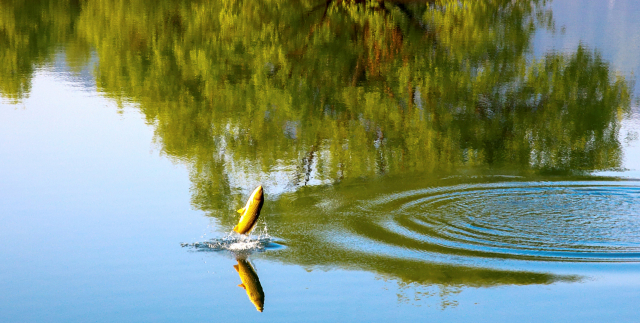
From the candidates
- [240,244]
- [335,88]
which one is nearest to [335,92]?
[335,88]

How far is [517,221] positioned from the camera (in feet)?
45.1

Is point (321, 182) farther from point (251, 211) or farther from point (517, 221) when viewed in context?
point (251, 211)

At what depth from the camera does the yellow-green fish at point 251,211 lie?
37.5ft

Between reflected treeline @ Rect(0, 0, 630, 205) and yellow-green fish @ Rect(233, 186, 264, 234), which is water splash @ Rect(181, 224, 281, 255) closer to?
yellow-green fish @ Rect(233, 186, 264, 234)

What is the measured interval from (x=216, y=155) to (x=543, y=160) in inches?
269

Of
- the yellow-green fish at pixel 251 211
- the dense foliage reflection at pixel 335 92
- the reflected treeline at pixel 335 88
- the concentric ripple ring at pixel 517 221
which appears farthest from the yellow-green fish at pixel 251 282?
the reflected treeline at pixel 335 88

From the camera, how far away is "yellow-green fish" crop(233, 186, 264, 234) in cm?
1143

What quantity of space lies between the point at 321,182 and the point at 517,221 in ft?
13.5

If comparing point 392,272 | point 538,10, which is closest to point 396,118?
point 392,272

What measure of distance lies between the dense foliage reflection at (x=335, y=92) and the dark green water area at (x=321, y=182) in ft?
0.33

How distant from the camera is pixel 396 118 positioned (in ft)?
78.3

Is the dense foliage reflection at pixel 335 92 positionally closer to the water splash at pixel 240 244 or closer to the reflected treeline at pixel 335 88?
the reflected treeline at pixel 335 88

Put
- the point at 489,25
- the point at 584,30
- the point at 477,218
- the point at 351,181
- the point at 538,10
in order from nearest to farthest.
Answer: the point at 477,218 < the point at 351,181 < the point at 489,25 < the point at 584,30 < the point at 538,10

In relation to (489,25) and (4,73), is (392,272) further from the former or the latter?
(489,25)
